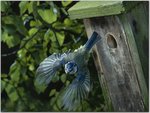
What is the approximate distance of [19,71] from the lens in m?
2.49

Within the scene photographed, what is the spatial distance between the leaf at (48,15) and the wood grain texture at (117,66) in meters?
0.36

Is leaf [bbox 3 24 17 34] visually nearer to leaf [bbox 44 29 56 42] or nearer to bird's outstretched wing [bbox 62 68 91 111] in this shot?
leaf [bbox 44 29 56 42]

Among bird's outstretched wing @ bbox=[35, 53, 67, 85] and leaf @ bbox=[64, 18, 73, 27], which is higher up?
bird's outstretched wing @ bbox=[35, 53, 67, 85]

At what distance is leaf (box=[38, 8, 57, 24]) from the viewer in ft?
6.96

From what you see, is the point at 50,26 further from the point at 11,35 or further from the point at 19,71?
the point at 19,71

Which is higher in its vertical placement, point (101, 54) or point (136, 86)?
point (101, 54)

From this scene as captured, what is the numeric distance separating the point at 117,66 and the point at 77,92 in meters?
0.30

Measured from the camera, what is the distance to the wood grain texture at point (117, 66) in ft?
5.65

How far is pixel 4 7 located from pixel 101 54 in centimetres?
57

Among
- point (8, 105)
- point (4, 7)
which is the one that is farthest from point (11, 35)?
point (8, 105)

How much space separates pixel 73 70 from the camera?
1.56 m

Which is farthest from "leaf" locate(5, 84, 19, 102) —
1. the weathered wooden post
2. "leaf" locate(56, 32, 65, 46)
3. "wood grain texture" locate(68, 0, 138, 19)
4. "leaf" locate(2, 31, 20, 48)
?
"wood grain texture" locate(68, 0, 138, 19)

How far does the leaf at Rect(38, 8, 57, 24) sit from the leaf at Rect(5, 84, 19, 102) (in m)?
0.56

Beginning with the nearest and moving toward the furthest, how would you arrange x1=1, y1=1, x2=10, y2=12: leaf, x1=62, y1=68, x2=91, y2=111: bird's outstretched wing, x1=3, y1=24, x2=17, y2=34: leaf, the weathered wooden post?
x1=62, y1=68, x2=91, y2=111: bird's outstretched wing
the weathered wooden post
x1=1, y1=1, x2=10, y2=12: leaf
x1=3, y1=24, x2=17, y2=34: leaf
